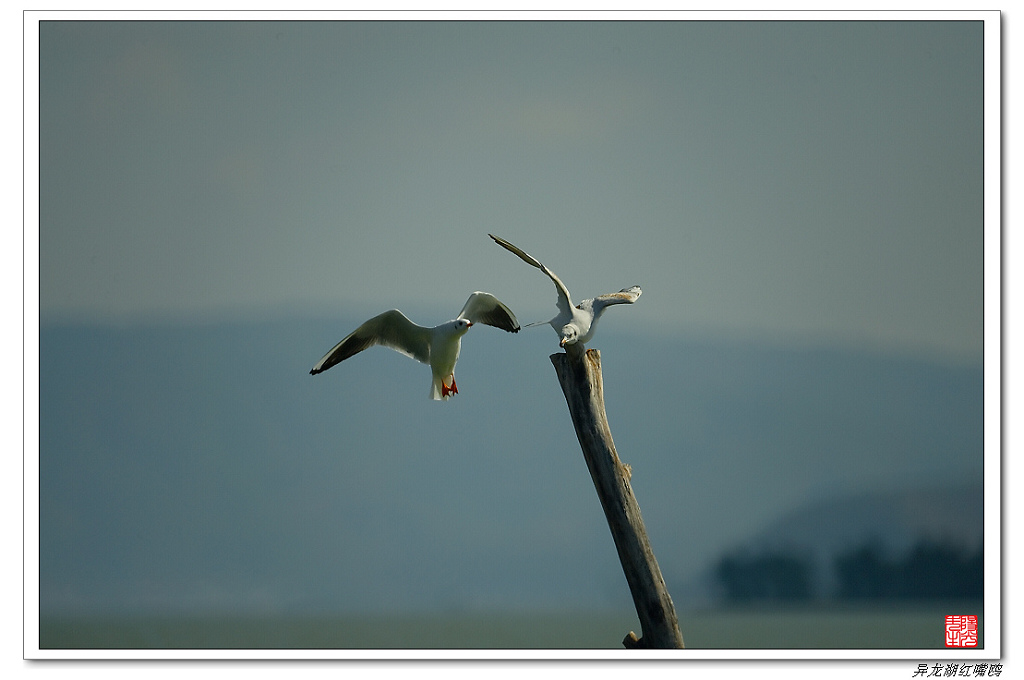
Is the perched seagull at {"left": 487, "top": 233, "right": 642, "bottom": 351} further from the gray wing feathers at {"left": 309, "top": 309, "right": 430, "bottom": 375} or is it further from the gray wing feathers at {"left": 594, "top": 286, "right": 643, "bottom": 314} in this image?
the gray wing feathers at {"left": 309, "top": 309, "right": 430, "bottom": 375}

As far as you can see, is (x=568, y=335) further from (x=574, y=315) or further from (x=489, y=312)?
(x=489, y=312)

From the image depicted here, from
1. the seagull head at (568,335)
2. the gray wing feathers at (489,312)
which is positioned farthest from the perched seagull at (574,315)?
the gray wing feathers at (489,312)

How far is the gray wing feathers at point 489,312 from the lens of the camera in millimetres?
4363

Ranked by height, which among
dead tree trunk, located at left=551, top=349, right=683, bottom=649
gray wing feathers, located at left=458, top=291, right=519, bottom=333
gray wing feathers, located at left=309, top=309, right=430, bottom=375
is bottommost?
dead tree trunk, located at left=551, top=349, right=683, bottom=649

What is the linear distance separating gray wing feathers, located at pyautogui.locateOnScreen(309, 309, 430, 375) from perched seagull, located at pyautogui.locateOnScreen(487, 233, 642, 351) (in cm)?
61

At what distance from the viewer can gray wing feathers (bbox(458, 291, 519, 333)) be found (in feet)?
14.3

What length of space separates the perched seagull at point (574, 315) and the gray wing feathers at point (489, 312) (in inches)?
10.3

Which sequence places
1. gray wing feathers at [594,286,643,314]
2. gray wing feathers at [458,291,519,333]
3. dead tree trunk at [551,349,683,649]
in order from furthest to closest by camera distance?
gray wing feathers at [458,291,519,333] < gray wing feathers at [594,286,643,314] < dead tree trunk at [551,349,683,649]

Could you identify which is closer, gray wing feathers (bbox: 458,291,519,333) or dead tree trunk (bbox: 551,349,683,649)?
dead tree trunk (bbox: 551,349,683,649)

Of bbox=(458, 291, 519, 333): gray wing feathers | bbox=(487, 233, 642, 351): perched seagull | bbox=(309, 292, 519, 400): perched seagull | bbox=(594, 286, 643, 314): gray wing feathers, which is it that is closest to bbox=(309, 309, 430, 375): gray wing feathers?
bbox=(309, 292, 519, 400): perched seagull
